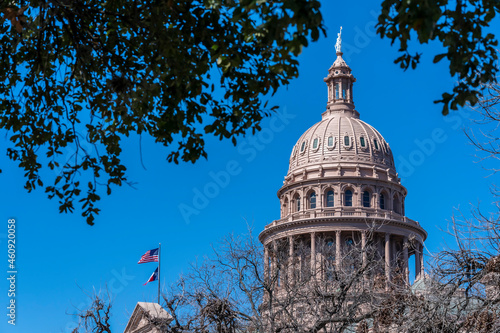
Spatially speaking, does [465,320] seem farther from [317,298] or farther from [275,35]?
[275,35]

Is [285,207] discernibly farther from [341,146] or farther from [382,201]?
[382,201]

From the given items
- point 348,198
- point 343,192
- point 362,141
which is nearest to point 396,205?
point 348,198

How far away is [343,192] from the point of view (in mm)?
88938

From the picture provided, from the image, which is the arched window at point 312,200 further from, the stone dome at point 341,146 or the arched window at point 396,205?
the arched window at point 396,205

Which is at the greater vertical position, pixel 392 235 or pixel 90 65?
pixel 392 235

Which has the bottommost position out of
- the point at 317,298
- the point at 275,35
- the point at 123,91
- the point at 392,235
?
the point at 275,35

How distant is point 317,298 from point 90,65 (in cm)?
1595

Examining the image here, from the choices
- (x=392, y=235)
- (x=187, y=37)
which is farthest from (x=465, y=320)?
(x=392, y=235)

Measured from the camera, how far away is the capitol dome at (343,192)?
85.8 m

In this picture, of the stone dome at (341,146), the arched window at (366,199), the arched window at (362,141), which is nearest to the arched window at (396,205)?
the stone dome at (341,146)

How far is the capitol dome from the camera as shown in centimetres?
8575

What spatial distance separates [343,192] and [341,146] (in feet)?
18.9

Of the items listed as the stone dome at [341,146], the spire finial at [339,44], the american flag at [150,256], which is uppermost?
the spire finial at [339,44]

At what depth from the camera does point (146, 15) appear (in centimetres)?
1187
